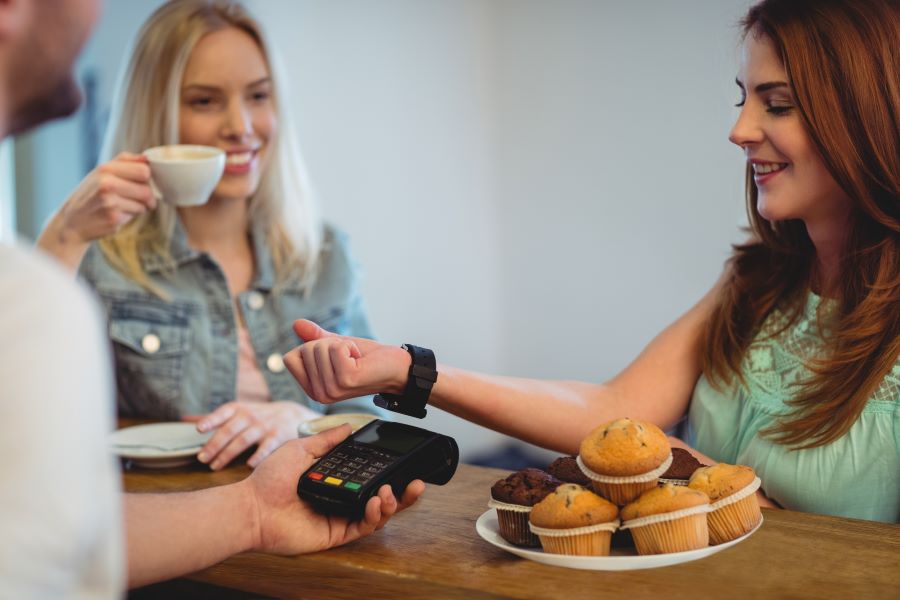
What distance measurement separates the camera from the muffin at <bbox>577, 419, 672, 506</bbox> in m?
1.08

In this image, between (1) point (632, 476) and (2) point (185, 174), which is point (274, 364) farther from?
(1) point (632, 476)

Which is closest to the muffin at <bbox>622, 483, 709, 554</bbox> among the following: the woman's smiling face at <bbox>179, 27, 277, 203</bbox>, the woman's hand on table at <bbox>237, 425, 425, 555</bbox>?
the woman's hand on table at <bbox>237, 425, 425, 555</bbox>

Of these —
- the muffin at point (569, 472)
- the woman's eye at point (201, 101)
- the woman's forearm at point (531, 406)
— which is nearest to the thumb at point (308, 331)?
the woman's forearm at point (531, 406)

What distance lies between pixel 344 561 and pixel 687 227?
295 centimetres

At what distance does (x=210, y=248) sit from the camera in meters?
2.37

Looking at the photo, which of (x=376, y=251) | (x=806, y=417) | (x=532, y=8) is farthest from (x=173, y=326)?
(x=532, y=8)

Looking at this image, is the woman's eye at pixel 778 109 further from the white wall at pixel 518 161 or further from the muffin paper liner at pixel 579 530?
the white wall at pixel 518 161

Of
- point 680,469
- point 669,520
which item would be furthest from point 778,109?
point 669,520

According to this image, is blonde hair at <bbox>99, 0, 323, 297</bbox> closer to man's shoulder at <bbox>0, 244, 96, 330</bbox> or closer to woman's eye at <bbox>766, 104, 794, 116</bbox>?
woman's eye at <bbox>766, 104, 794, 116</bbox>

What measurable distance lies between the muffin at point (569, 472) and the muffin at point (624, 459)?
0.13 ft

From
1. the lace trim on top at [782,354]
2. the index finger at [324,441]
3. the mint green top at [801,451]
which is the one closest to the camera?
the index finger at [324,441]

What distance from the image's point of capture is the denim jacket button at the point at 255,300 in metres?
2.31

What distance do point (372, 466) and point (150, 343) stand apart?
114 centimetres

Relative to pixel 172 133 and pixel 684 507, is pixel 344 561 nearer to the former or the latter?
pixel 684 507
